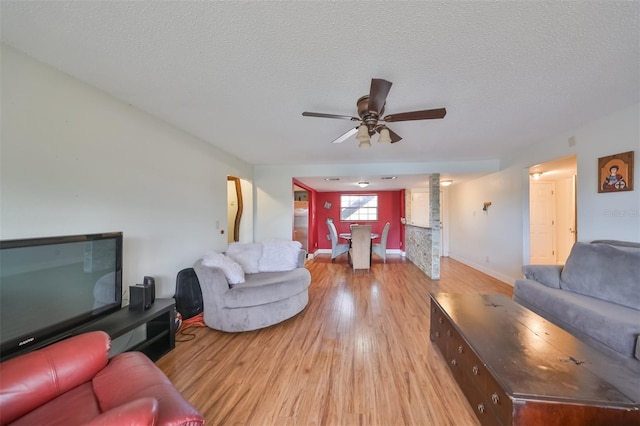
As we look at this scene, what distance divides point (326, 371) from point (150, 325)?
1.67 metres

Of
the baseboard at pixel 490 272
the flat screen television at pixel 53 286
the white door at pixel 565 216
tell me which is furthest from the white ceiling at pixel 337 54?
the white door at pixel 565 216

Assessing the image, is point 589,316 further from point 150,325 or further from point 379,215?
point 379,215

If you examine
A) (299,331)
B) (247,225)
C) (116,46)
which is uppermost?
(116,46)

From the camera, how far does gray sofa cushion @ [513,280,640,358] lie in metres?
1.62

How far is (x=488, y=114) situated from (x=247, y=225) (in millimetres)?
4320

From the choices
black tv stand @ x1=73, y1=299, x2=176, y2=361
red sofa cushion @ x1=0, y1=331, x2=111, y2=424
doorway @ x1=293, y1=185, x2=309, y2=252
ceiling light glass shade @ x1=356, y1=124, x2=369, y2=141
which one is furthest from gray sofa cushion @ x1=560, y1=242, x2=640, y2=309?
doorway @ x1=293, y1=185, x2=309, y2=252

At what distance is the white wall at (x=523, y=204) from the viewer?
2369 mm

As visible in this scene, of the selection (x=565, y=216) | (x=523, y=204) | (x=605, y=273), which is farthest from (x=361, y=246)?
(x=565, y=216)

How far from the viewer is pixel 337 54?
1512 millimetres

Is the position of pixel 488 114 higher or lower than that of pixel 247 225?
higher

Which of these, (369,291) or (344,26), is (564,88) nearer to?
(344,26)

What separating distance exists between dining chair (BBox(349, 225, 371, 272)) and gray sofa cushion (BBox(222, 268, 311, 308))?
2.40 metres

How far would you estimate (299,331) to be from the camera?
2.52 m

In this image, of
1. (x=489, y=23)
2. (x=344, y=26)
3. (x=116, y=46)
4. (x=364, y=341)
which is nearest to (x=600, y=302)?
(x=364, y=341)
